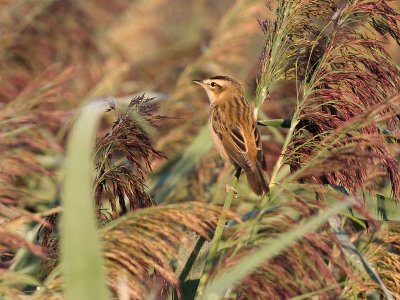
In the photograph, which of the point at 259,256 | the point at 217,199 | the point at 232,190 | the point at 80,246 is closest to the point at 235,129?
the point at 217,199

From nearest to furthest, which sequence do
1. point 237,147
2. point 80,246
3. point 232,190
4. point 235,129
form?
1. point 80,246
2. point 232,190
3. point 237,147
4. point 235,129

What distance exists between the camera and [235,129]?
12.2ft

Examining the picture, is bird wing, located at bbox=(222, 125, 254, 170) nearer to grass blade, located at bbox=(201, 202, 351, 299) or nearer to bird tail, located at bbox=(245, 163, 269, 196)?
bird tail, located at bbox=(245, 163, 269, 196)

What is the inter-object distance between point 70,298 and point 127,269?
0.40 metres

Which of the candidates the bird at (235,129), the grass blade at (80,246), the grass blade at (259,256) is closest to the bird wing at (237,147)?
the bird at (235,129)

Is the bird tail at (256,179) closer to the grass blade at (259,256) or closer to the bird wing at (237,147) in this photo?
the bird wing at (237,147)

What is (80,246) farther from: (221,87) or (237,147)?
(221,87)

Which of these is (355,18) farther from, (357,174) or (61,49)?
(61,49)

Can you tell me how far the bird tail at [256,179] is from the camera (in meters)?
2.97

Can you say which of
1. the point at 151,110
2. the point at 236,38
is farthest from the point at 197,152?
the point at 236,38

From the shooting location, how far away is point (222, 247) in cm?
254

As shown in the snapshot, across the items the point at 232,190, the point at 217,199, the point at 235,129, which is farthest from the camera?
the point at 217,199

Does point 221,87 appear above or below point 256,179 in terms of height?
above

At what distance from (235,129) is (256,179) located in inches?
24.6
